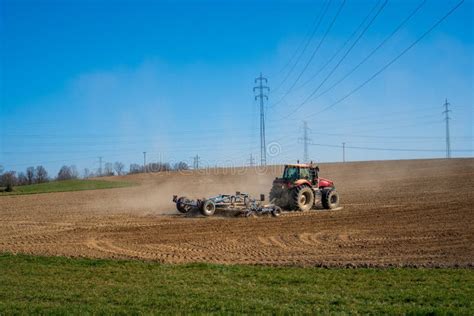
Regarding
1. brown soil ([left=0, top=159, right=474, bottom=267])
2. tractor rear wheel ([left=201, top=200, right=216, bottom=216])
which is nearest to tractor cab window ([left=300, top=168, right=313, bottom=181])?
brown soil ([left=0, top=159, right=474, bottom=267])

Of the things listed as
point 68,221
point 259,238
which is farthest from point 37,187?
point 259,238

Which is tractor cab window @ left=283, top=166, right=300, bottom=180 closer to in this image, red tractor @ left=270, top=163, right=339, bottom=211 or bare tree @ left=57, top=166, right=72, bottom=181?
red tractor @ left=270, top=163, right=339, bottom=211

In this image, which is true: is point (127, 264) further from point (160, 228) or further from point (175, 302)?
point (160, 228)

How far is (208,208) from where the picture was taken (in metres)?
24.6

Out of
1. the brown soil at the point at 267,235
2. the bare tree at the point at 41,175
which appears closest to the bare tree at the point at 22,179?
the bare tree at the point at 41,175

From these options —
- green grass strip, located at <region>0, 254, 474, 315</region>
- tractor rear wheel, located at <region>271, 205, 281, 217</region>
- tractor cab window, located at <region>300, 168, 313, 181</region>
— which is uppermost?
tractor cab window, located at <region>300, 168, 313, 181</region>

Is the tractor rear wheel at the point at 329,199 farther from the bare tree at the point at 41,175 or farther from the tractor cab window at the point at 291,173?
the bare tree at the point at 41,175

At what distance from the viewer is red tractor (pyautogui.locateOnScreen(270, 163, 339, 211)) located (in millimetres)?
26062

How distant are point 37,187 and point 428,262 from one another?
54907 mm

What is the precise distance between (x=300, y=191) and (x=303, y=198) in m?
0.72

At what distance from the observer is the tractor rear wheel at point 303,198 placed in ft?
84.8

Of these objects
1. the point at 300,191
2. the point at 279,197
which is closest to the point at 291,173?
the point at 300,191

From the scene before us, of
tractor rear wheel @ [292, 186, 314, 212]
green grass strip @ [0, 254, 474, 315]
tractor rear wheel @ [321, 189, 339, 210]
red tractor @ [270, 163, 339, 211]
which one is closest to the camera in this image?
green grass strip @ [0, 254, 474, 315]

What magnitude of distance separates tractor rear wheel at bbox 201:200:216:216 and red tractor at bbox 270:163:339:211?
3.61 meters
